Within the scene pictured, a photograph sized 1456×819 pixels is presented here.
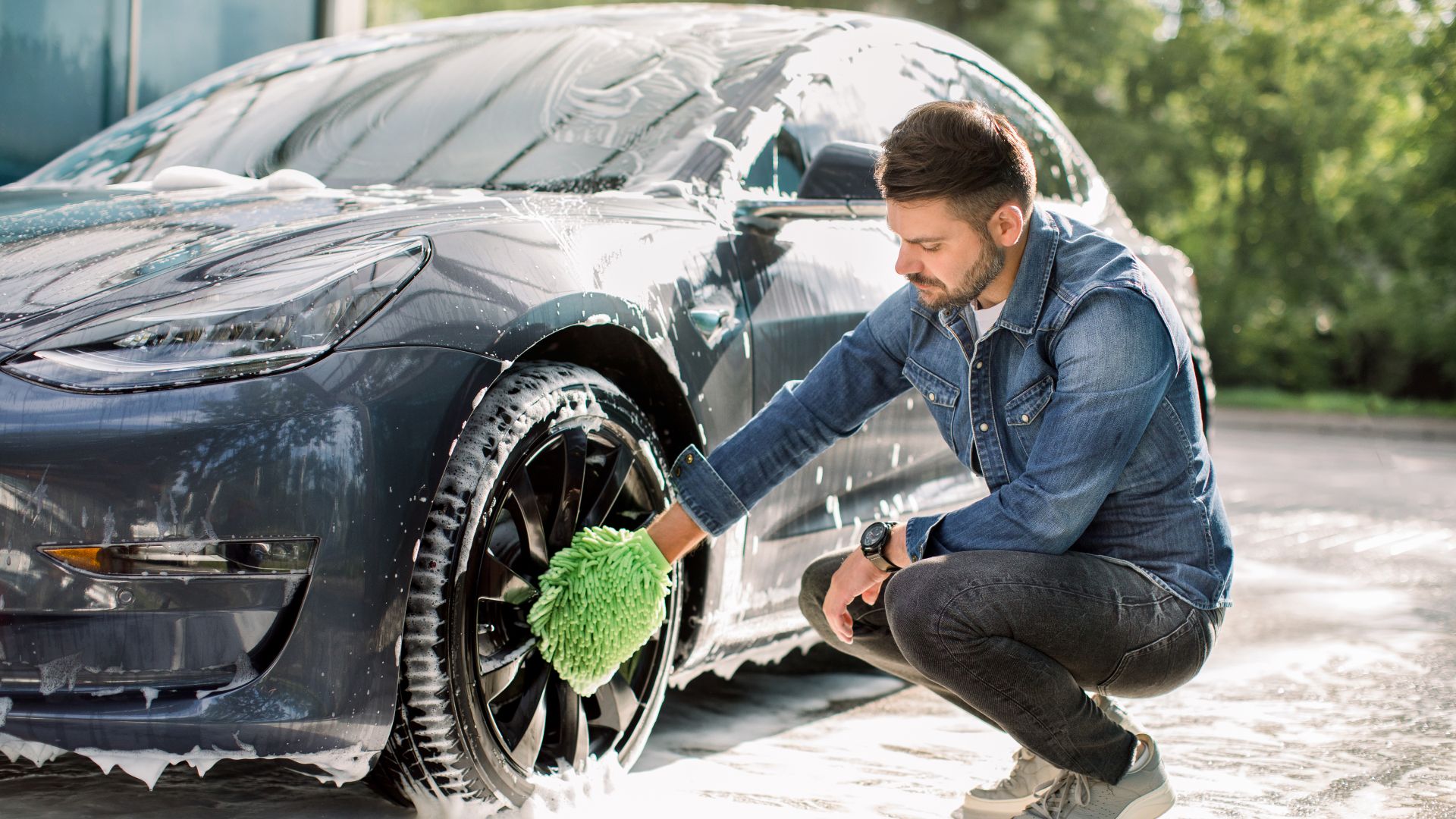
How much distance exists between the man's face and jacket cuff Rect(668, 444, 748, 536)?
18.2 inches

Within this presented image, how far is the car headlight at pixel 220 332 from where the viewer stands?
1.99 m

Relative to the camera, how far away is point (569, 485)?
246 centimetres

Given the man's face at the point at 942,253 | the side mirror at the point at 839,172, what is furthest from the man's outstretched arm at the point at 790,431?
the side mirror at the point at 839,172

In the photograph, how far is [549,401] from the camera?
234cm

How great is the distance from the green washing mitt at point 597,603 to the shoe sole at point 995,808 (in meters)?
0.67

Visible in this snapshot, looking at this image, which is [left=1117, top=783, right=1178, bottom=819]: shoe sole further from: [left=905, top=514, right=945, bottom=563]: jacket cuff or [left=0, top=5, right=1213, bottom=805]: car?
[left=0, top=5, right=1213, bottom=805]: car

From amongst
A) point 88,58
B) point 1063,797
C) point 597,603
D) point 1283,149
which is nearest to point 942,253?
point 597,603

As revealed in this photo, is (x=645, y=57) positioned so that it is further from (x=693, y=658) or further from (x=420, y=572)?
(x=420, y=572)

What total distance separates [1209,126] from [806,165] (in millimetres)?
19041

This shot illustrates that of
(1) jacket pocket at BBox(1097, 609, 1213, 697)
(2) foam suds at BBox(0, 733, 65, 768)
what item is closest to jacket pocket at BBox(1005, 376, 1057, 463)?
(1) jacket pocket at BBox(1097, 609, 1213, 697)

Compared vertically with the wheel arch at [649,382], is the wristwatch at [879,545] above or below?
below

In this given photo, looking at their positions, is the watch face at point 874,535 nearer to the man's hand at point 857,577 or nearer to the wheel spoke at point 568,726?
the man's hand at point 857,577

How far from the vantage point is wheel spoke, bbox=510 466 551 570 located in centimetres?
234

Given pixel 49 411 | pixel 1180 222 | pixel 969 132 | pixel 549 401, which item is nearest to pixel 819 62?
pixel 969 132
